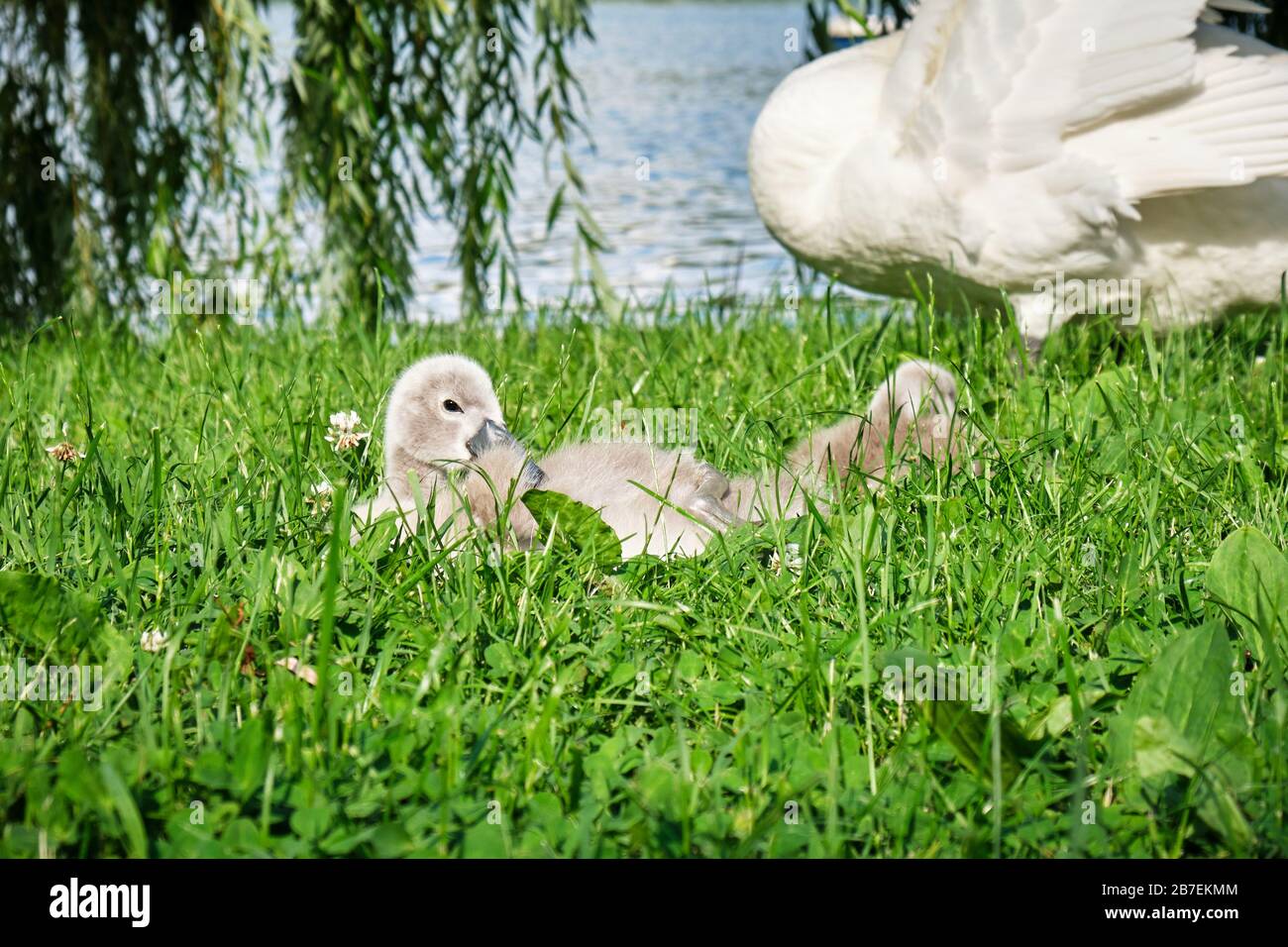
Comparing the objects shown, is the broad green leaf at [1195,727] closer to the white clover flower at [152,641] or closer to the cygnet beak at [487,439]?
the cygnet beak at [487,439]

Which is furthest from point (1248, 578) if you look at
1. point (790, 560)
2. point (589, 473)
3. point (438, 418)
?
point (438, 418)

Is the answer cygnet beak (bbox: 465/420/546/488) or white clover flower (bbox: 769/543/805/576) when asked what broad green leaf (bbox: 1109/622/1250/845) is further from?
cygnet beak (bbox: 465/420/546/488)

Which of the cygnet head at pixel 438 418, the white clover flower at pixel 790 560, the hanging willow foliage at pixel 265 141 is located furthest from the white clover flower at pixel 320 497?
the hanging willow foliage at pixel 265 141

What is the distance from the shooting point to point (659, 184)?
1371cm

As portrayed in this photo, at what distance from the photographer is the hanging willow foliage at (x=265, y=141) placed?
5438mm

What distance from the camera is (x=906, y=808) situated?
1.88 meters

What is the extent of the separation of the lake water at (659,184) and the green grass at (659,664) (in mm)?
2883

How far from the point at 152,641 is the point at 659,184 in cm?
1196

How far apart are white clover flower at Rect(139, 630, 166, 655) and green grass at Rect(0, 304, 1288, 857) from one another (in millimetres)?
28

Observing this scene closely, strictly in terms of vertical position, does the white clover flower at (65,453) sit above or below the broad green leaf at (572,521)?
above

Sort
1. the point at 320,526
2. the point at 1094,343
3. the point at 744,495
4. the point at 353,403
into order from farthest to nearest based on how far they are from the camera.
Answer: the point at 1094,343 < the point at 353,403 < the point at 744,495 < the point at 320,526
